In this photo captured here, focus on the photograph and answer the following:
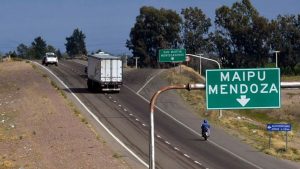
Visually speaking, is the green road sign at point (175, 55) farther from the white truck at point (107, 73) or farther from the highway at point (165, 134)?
the white truck at point (107, 73)

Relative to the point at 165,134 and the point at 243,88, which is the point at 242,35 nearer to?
the point at 165,134

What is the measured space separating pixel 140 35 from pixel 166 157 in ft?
A: 342

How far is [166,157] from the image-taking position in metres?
38.3

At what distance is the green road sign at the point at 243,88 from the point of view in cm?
1543

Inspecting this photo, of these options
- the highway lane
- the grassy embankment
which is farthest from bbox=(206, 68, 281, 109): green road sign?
A: the grassy embankment

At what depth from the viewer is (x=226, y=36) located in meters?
129

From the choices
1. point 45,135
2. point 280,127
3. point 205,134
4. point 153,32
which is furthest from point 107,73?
point 153,32

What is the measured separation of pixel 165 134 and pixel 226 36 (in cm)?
8383

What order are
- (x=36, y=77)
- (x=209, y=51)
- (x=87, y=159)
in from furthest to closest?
(x=209, y=51), (x=36, y=77), (x=87, y=159)

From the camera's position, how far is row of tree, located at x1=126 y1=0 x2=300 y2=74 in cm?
12556

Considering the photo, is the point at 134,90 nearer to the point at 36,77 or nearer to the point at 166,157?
the point at 36,77

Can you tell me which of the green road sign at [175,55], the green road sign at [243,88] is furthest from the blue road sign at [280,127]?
the green road sign at [243,88]

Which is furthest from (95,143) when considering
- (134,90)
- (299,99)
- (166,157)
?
(299,99)

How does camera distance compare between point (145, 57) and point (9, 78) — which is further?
point (145, 57)
